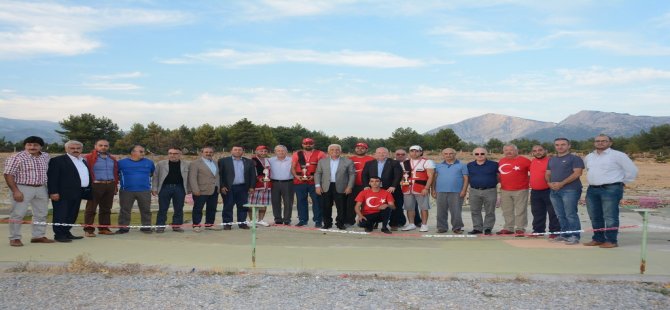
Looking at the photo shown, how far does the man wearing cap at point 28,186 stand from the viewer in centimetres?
798

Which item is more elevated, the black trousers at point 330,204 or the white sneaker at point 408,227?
the black trousers at point 330,204

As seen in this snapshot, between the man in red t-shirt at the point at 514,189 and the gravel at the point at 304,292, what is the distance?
3.31 metres

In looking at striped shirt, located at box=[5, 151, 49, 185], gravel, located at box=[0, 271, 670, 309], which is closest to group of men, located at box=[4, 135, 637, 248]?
striped shirt, located at box=[5, 151, 49, 185]

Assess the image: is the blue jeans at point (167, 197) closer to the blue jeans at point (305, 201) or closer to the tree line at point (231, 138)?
the blue jeans at point (305, 201)

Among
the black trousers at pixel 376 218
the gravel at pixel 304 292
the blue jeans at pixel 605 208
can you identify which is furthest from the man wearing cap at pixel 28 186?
the blue jeans at pixel 605 208

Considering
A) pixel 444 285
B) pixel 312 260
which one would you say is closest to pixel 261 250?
pixel 312 260

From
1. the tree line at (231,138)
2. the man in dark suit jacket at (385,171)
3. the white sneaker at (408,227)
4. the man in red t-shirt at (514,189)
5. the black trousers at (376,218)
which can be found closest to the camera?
the man in red t-shirt at (514,189)

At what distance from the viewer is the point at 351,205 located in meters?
10.3

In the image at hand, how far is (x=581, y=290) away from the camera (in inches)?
228

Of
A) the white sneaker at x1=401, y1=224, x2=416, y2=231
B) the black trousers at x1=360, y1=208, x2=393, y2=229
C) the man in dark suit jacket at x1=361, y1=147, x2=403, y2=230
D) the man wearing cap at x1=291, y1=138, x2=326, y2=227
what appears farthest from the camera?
the man wearing cap at x1=291, y1=138, x2=326, y2=227

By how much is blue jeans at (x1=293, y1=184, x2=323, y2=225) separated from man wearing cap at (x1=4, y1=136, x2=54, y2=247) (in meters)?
4.16

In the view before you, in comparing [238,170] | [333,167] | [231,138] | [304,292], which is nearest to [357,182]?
[333,167]

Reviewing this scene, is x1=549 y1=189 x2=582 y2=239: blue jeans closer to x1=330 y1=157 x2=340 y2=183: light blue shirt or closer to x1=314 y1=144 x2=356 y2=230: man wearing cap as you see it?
x1=314 y1=144 x2=356 y2=230: man wearing cap

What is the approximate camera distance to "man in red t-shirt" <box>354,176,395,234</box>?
9.57 m
